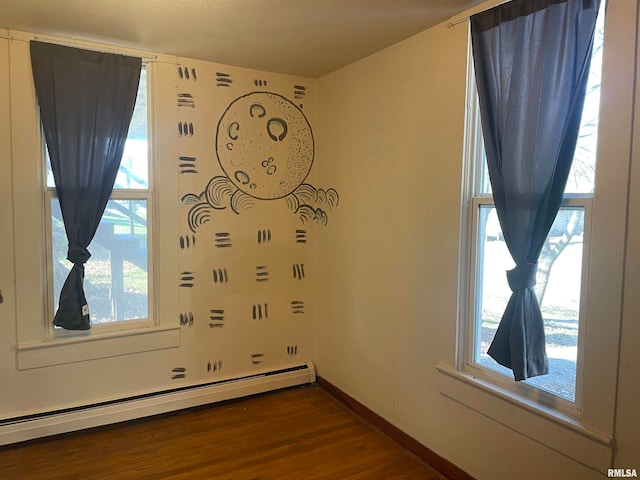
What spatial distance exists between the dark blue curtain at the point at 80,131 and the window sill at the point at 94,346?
0.47 feet

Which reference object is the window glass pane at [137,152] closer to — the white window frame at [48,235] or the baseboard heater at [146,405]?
the white window frame at [48,235]

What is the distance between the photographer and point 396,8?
2.26 metres

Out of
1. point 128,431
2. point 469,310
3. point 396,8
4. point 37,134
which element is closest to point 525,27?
point 396,8

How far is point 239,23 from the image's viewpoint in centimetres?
246

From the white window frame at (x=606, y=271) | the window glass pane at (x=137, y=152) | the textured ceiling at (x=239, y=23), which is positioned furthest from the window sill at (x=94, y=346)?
the white window frame at (x=606, y=271)

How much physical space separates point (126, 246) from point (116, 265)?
14 cm

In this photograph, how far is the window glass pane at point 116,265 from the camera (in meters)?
2.83

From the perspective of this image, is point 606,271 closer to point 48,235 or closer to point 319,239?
point 319,239

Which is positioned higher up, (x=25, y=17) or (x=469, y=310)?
(x=25, y=17)

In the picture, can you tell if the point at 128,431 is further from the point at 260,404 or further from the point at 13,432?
the point at 260,404

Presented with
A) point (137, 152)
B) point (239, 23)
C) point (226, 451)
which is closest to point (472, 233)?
point (239, 23)

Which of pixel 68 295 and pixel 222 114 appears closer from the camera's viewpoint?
pixel 68 295

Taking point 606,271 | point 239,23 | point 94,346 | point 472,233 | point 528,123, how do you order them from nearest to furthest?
point 606,271 → point 528,123 → point 472,233 → point 239,23 → point 94,346

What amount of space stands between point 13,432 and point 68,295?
0.85 m
